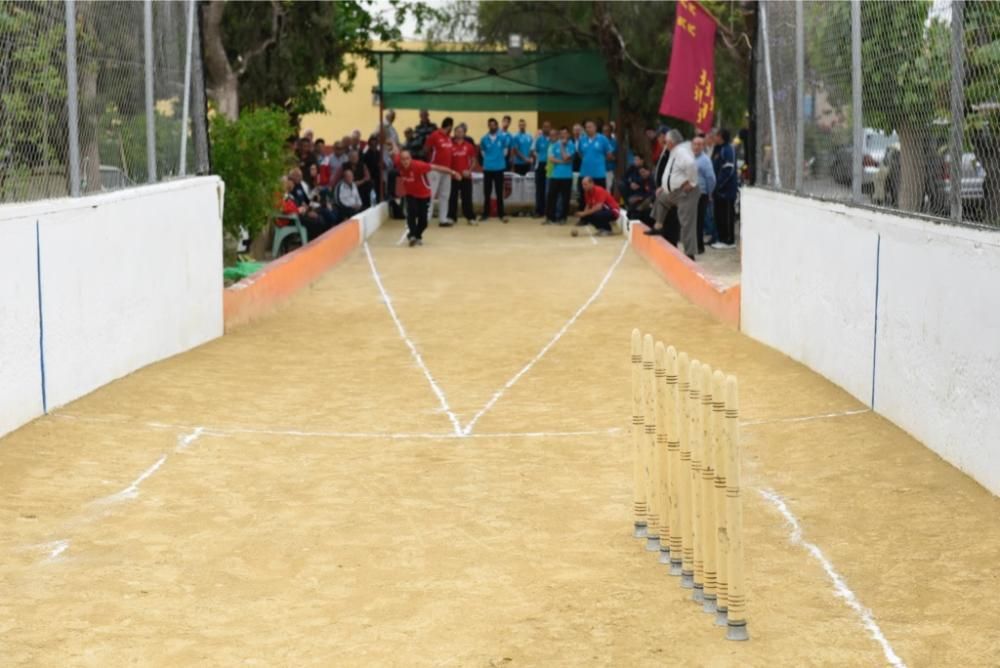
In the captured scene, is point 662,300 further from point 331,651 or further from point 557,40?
point 557,40

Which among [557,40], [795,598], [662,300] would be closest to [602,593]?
[795,598]

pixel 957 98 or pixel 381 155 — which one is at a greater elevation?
pixel 957 98

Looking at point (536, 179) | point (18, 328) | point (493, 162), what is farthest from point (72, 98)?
point (536, 179)

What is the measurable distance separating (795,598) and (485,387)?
6.00 m

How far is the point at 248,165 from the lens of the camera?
819 inches

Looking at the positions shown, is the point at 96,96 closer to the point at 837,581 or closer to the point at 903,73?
the point at 903,73

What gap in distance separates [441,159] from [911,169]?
61.7 feet

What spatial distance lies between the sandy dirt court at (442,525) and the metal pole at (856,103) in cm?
151

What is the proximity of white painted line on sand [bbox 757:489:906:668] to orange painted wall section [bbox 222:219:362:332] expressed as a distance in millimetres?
8201

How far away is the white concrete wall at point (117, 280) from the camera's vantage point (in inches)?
428

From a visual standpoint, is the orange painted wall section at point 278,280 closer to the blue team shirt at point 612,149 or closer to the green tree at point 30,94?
the green tree at point 30,94

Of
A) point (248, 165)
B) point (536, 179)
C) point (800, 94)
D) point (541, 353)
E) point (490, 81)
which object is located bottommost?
point (541, 353)

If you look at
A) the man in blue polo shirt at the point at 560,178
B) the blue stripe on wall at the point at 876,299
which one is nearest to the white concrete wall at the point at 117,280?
the blue stripe on wall at the point at 876,299

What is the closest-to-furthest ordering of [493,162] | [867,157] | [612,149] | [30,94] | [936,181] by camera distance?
[936,181]
[30,94]
[867,157]
[612,149]
[493,162]
